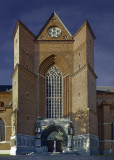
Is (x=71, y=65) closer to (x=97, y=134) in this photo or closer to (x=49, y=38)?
(x=49, y=38)

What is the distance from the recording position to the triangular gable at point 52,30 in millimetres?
60219

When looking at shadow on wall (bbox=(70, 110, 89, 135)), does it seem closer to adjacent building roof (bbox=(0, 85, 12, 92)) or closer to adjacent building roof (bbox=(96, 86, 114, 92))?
adjacent building roof (bbox=(96, 86, 114, 92))

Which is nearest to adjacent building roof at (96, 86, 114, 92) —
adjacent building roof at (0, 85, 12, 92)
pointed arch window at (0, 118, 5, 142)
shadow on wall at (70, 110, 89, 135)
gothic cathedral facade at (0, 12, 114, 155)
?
gothic cathedral facade at (0, 12, 114, 155)

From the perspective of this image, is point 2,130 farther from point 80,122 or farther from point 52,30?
point 52,30

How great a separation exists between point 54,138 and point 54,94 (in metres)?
7.55

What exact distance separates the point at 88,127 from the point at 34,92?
36.4 ft

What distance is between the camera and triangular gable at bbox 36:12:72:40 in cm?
6022

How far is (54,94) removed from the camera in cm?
5869

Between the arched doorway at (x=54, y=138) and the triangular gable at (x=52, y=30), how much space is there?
1581 centimetres

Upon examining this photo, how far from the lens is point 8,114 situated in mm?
59438

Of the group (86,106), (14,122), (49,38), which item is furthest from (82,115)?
(49,38)

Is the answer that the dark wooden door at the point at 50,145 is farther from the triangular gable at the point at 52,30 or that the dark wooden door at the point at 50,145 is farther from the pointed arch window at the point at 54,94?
the triangular gable at the point at 52,30

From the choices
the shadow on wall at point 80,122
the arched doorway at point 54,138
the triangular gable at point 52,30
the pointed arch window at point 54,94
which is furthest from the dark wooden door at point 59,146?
the triangular gable at point 52,30

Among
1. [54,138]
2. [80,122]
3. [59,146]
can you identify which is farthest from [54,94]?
[59,146]
